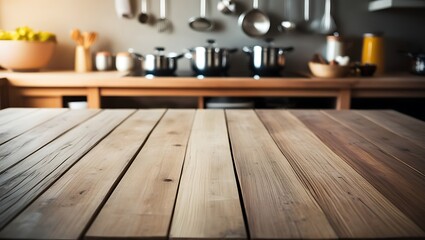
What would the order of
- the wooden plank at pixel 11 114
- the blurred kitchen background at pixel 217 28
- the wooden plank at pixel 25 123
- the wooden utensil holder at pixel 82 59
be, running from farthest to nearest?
1. the blurred kitchen background at pixel 217 28
2. the wooden utensil holder at pixel 82 59
3. the wooden plank at pixel 11 114
4. the wooden plank at pixel 25 123

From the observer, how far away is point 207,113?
1420 millimetres

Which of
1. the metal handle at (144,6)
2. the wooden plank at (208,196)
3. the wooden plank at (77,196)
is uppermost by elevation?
the metal handle at (144,6)

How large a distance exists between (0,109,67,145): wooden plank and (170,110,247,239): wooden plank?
458mm

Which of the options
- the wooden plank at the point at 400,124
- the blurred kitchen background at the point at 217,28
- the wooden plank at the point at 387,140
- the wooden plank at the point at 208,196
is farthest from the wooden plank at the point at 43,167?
the blurred kitchen background at the point at 217,28

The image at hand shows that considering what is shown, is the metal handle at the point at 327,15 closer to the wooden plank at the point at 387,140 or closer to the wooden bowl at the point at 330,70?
the wooden bowl at the point at 330,70

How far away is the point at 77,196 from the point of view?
64cm

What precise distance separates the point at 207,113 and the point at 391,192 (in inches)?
32.2

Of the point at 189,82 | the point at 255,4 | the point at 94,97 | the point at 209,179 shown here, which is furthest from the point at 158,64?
the point at 209,179

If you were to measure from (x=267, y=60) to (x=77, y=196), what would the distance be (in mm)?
1996

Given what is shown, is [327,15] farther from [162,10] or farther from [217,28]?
[162,10]

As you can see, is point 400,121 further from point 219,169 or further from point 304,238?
point 304,238

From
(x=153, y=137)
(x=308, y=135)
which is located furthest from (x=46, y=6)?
(x=308, y=135)

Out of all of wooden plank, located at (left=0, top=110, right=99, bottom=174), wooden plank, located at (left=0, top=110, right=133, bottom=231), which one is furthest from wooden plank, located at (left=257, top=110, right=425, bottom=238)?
wooden plank, located at (left=0, top=110, right=99, bottom=174)

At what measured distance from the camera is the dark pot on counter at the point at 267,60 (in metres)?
2.50
